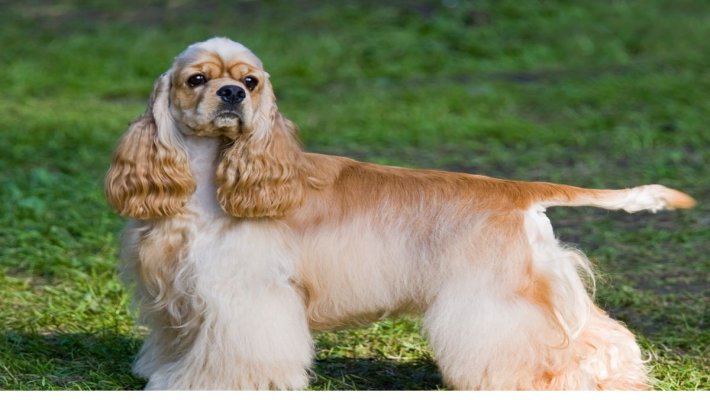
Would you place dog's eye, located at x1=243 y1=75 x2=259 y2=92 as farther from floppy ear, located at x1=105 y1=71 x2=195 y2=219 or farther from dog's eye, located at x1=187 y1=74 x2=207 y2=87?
floppy ear, located at x1=105 y1=71 x2=195 y2=219

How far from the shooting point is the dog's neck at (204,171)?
479cm

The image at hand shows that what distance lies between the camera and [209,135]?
15.7 feet

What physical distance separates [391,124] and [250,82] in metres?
6.55

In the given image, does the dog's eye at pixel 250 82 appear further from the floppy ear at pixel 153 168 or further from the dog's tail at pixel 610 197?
the dog's tail at pixel 610 197

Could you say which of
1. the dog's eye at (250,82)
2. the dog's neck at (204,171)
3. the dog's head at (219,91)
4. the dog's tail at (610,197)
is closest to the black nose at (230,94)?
the dog's head at (219,91)

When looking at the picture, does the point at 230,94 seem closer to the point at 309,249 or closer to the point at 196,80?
the point at 196,80

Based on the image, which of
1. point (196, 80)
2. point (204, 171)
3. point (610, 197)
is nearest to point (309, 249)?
point (204, 171)

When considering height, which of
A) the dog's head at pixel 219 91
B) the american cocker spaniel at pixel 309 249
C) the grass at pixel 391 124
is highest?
the dog's head at pixel 219 91

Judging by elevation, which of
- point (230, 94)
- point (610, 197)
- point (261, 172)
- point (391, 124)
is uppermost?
point (230, 94)

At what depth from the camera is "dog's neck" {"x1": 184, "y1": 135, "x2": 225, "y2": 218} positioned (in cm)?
479

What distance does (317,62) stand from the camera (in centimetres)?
1388

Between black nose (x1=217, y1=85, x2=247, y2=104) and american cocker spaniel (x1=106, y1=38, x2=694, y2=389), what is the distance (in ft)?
0.03
